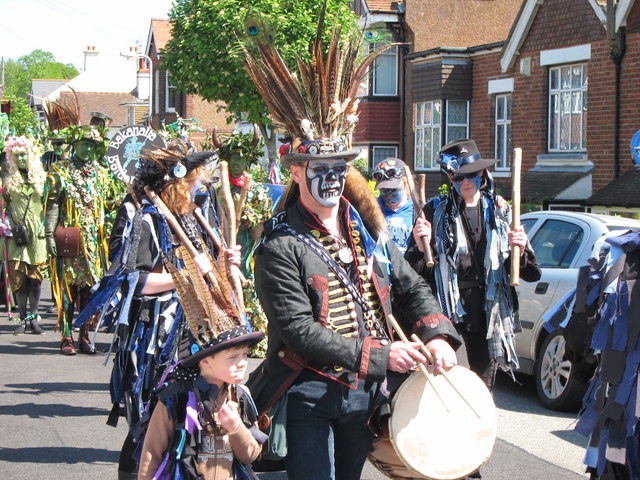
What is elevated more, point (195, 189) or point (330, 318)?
point (195, 189)

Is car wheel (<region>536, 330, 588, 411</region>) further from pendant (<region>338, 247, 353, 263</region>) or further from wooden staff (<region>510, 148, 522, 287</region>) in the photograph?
pendant (<region>338, 247, 353, 263</region>)

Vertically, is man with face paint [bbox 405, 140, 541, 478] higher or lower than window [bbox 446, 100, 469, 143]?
lower

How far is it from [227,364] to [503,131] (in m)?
19.6

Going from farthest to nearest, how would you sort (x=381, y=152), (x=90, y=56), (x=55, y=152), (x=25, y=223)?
1. (x=90, y=56)
2. (x=381, y=152)
3. (x=25, y=223)
4. (x=55, y=152)

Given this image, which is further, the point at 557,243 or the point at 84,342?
the point at 84,342

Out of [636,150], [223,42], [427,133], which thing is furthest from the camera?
[427,133]

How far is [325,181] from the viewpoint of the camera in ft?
13.5

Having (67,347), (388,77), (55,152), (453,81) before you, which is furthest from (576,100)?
(67,347)

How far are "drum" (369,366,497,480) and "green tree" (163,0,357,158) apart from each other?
61.2 ft

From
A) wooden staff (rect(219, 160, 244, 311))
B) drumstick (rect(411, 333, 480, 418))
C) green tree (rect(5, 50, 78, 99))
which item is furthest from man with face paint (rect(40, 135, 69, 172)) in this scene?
green tree (rect(5, 50, 78, 99))

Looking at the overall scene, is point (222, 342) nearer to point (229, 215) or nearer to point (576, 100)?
point (229, 215)

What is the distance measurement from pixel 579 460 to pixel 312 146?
11.9 ft

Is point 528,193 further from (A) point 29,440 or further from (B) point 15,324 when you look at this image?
(A) point 29,440

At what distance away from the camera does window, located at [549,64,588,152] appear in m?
19.5
